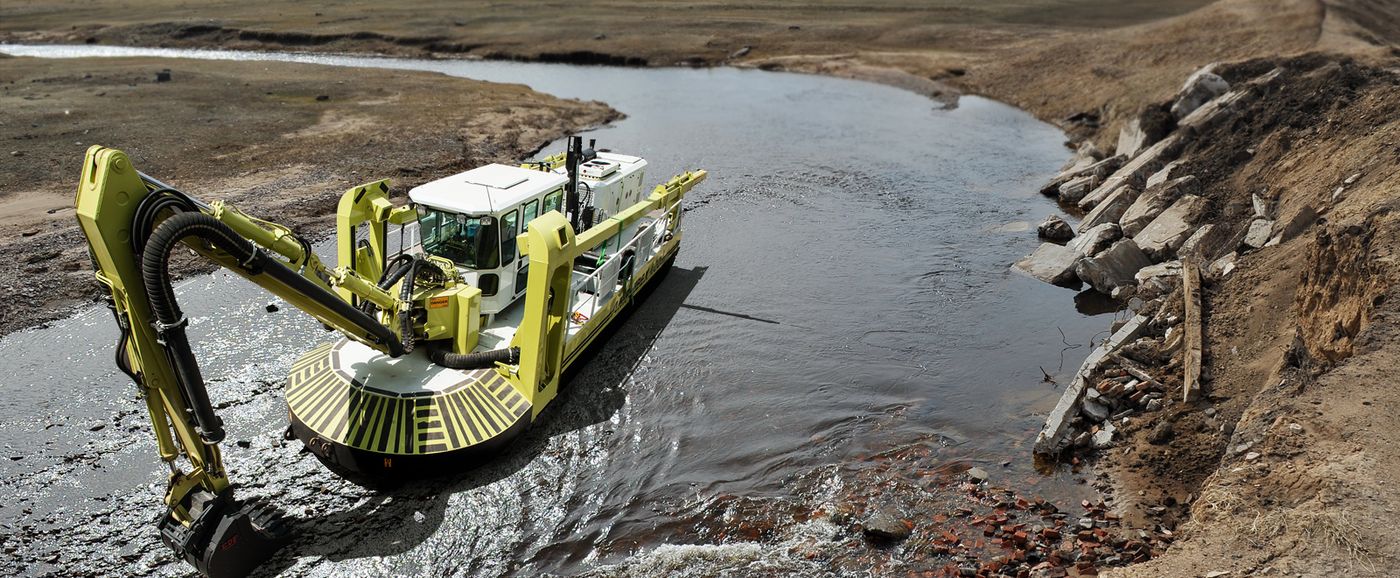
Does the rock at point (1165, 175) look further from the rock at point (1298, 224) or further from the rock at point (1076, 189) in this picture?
the rock at point (1298, 224)

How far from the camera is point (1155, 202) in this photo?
20469mm

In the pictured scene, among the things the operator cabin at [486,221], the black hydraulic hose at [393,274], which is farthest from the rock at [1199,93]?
the black hydraulic hose at [393,274]

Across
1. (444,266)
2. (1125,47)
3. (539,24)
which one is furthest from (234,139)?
(1125,47)

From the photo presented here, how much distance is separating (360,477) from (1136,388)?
434 inches

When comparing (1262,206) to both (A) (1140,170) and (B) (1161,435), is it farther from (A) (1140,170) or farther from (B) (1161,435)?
(B) (1161,435)

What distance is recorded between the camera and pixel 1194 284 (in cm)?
1468

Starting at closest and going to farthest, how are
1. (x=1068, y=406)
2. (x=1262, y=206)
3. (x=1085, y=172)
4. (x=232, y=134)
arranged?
1. (x=1068, y=406)
2. (x=1262, y=206)
3. (x=1085, y=172)
4. (x=232, y=134)

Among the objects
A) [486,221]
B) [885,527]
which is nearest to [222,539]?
[486,221]

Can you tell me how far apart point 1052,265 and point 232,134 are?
24.9m

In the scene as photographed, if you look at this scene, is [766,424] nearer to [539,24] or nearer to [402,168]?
[402,168]

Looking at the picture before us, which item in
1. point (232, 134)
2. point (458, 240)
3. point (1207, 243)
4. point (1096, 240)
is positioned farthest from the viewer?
point (232, 134)

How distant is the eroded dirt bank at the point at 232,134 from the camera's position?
18284 millimetres

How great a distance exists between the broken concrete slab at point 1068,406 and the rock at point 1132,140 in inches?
534

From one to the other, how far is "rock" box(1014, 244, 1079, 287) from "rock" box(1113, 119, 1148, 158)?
26.2 ft
